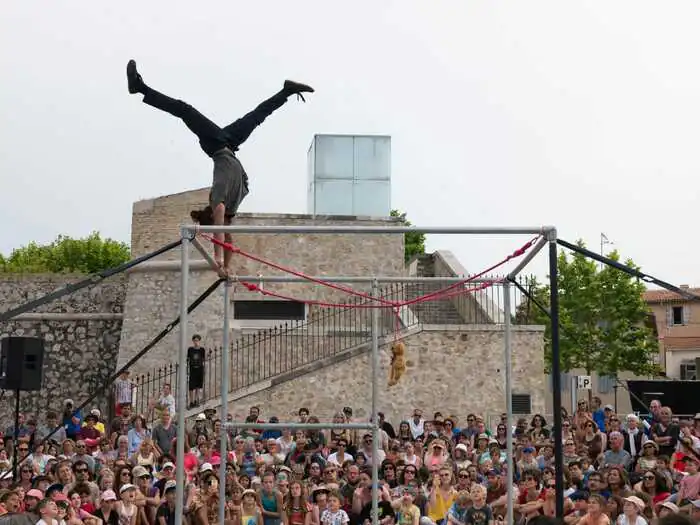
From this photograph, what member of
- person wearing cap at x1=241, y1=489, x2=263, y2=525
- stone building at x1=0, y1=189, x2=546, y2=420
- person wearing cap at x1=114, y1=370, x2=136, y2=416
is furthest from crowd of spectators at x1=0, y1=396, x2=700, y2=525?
stone building at x1=0, y1=189, x2=546, y2=420

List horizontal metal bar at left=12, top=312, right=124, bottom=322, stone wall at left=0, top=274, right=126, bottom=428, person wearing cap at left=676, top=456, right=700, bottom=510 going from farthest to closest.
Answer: horizontal metal bar at left=12, top=312, right=124, bottom=322
stone wall at left=0, top=274, right=126, bottom=428
person wearing cap at left=676, top=456, right=700, bottom=510

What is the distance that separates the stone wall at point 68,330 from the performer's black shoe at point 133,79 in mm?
14484

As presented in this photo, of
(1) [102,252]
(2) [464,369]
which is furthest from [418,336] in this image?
(1) [102,252]

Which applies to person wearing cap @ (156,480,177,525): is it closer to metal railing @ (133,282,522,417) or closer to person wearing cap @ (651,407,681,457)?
person wearing cap @ (651,407,681,457)

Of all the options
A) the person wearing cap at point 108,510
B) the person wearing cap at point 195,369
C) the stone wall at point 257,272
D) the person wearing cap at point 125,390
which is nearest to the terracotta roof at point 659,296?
the stone wall at point 257,272

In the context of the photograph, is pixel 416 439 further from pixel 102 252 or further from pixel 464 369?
pixel 102 252

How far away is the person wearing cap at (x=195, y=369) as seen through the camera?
51.9 ft

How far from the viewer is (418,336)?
18188 mm

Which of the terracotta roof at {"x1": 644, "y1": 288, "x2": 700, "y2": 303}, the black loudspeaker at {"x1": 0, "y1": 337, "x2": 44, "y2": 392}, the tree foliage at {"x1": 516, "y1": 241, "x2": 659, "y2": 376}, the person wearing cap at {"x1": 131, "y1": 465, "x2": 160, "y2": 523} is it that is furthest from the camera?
the terracotta roof at {"x1": 644, "y1": 288, "x2": 700, "y2": 303}

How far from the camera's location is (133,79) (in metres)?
7.52

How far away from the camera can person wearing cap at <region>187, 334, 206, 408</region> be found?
15.8 m

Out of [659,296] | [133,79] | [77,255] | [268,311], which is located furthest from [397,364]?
[659,296]

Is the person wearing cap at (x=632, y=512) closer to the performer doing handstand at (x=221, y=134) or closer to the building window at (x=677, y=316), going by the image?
the performer doing handstand at (x=221, y=134)

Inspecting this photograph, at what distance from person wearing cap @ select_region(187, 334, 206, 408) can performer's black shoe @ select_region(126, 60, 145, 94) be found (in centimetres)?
841
